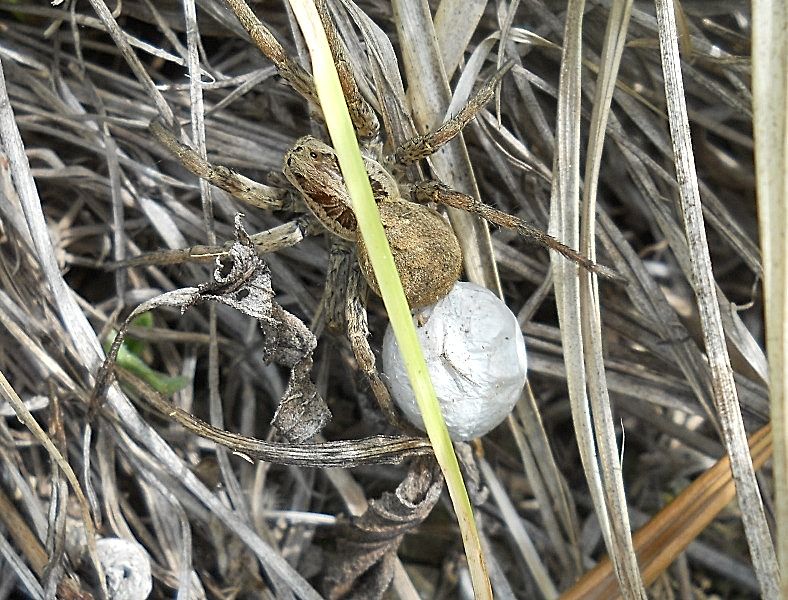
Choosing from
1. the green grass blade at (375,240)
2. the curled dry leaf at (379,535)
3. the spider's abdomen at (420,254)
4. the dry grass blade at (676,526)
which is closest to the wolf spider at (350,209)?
the spider's abdomen at (420,254)

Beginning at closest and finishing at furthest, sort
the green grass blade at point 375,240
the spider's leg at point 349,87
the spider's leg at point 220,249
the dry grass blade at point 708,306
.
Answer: the green grass blade at point 375,240 → the dry grass blade at point 708,306 → the spider's leg at point 349,87 → the spider's leg at point 220,249

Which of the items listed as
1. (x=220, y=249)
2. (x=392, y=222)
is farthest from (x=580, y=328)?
(x=220, y=249)

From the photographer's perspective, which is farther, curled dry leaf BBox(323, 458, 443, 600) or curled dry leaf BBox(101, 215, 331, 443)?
curled dry leaf BBox(323, 458, 443, 600)

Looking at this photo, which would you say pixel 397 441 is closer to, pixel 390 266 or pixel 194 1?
pixel 390 266

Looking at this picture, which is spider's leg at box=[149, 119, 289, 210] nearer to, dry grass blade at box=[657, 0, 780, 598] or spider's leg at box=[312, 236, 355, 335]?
spider's leg at box=[312, 236, 355, 335]

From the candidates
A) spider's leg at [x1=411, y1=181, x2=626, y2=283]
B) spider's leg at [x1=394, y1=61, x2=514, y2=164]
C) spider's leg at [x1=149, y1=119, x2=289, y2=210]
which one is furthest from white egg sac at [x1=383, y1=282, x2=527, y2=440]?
spider's leg at [x1=149, y1=119, x2=289, y2=210]

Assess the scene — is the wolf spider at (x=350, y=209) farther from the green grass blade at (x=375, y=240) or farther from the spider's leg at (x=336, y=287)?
the green grass blade at (x=375, y=240)
